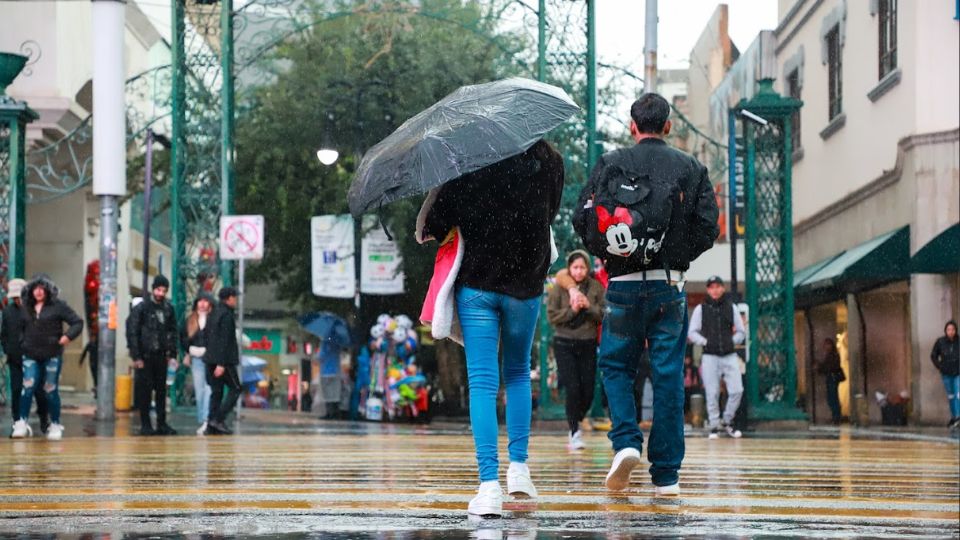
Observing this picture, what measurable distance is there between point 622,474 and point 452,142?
76.5 inches

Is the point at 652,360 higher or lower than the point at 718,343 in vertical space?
lower

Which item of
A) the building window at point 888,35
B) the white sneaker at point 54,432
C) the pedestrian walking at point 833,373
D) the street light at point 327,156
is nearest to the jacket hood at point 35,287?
the white sneaker at point 54,432

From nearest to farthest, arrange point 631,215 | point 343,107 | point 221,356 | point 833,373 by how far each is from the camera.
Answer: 1. point 631,215
2. point 221,356
3. point 833,373
4. point 343,107

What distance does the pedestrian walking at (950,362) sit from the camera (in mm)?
26328

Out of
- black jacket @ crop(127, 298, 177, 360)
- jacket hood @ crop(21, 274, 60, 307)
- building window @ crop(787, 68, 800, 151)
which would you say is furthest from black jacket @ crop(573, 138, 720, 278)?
building window @ crop(787, 68, 800, 151)

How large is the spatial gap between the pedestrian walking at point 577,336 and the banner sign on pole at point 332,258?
17178mm

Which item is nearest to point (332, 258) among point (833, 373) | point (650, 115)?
point (833, 373)

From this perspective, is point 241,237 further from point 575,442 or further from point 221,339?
point 575,442

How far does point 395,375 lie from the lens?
2866 centimetres

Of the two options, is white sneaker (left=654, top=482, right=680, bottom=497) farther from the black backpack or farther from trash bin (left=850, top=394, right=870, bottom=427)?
trash bin (left=850, top=394, right=870, bottom=427)

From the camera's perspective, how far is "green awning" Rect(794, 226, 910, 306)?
28.3 m

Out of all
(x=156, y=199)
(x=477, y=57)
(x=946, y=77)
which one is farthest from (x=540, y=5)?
(x=156, y=199)

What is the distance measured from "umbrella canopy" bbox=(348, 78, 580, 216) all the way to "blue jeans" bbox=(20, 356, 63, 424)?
1194 cm

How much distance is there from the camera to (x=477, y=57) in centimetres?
3444
